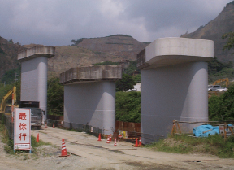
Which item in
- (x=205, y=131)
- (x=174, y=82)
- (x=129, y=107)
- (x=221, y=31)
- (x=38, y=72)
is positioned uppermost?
(x=221, y=31)

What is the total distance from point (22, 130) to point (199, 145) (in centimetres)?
949

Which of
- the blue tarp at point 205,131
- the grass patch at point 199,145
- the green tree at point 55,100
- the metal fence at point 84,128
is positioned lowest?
the metal fence at point 84,128

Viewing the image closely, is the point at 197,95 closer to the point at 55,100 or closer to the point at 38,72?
the point at 38,72

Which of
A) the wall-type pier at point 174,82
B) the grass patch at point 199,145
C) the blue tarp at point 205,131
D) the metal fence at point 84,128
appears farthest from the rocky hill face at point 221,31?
the grass patch at point 199,145

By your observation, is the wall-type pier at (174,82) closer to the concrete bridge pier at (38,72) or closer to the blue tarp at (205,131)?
the blue tarp at (205,131)

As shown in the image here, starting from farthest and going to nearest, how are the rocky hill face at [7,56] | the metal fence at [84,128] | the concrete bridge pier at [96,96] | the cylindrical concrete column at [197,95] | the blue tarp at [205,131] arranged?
the rocky hill face at [7,56], the metal fence at [84,128], the concrete bridge pier at [96,96], the cylindrical concrete column at [197,95], the blue tarp at [205,131]

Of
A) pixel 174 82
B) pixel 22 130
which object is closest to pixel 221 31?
pixel 174 82

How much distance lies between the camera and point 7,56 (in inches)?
6275

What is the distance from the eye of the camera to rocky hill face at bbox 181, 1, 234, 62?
436 ft

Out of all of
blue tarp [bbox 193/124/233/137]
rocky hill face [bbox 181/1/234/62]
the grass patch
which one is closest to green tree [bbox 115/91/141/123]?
blue tarp [bbox 193/124/233/137]

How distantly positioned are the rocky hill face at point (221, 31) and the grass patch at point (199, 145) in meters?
111

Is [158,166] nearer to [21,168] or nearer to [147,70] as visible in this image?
[21,168]

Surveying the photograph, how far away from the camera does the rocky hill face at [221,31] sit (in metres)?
133

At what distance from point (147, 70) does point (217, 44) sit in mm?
113680
